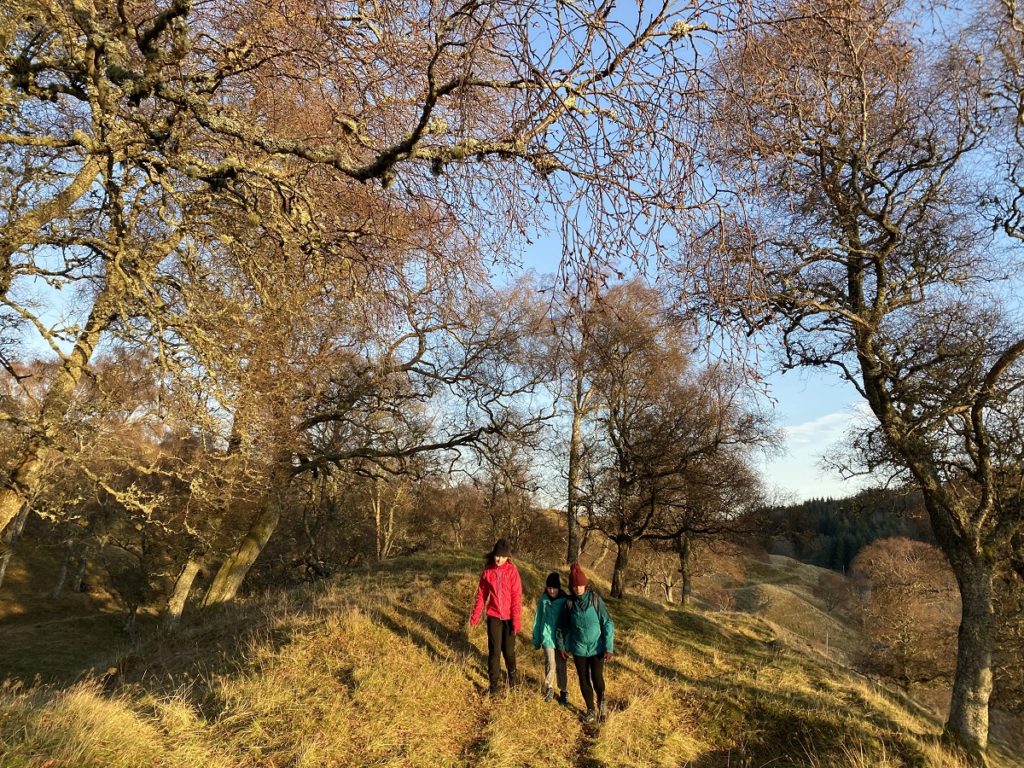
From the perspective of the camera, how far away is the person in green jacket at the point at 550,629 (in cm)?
677

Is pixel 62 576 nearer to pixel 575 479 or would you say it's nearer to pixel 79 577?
pixel 79 577

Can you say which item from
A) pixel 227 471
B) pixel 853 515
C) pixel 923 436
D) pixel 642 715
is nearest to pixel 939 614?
pixel 853 515

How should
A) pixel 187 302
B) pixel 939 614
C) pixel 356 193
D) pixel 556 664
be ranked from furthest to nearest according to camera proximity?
pixel 939 614 < pixel 556 664 < pixel 187 302 < pixel 356 193

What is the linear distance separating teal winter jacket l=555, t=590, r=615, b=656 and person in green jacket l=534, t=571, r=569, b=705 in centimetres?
16

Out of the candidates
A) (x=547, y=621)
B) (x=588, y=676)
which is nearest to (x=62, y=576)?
(x=547, y=621)

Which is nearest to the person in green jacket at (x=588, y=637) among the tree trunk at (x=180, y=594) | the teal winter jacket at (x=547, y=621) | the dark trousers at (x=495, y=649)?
the teal winter jacket at (x=547, y=621)

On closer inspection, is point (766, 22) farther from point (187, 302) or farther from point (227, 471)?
point (227, 471)

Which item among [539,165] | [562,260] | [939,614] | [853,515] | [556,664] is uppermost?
[539,165]

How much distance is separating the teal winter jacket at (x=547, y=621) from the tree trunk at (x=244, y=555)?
887cm

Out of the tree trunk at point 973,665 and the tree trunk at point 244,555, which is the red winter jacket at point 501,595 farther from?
the tree trunk at point 244,555

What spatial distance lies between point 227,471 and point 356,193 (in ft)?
16.2

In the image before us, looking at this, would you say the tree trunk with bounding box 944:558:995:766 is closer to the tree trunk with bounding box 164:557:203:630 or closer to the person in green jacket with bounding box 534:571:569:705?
the person in green jacket with bounding box 534:571:569:705

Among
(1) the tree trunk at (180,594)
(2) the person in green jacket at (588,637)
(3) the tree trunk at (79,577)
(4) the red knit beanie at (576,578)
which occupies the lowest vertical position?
(3) the tree trunk at (79,577)

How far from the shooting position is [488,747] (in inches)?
213
